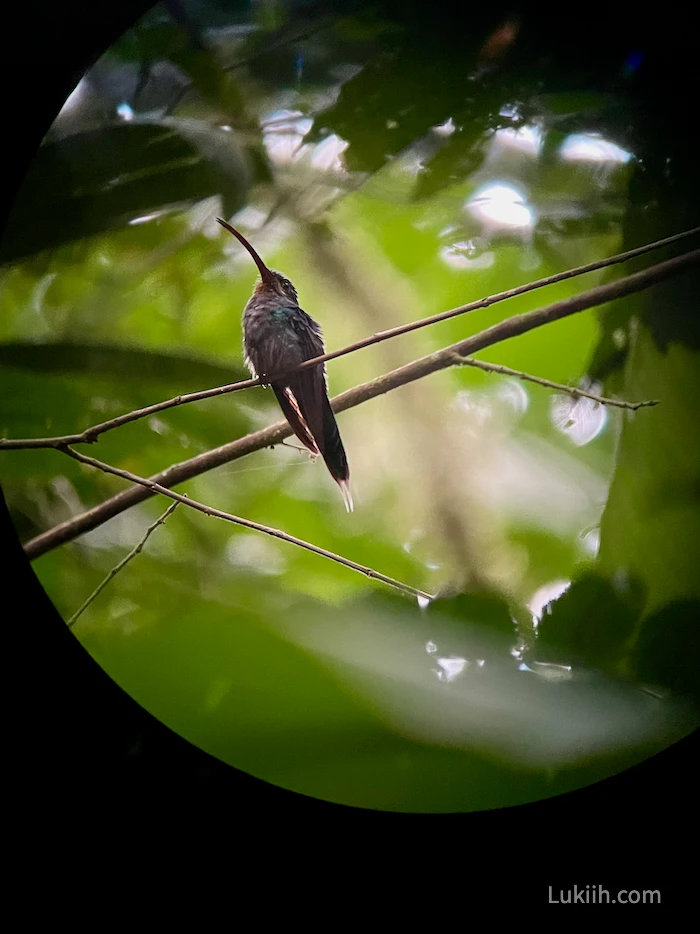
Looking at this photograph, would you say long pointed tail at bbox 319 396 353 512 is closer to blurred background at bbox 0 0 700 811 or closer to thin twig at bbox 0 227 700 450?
blurred background at bbox 0 0 700 811

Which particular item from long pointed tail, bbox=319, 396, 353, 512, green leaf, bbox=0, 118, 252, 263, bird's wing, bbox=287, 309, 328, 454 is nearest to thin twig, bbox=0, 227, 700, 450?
bird's wing, bbox=287, 309, 328, 454

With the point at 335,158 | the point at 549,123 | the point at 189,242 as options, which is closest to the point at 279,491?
the point at 189,242

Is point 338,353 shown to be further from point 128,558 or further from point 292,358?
point 128,558

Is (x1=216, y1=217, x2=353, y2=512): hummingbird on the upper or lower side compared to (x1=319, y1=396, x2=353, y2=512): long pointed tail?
upper

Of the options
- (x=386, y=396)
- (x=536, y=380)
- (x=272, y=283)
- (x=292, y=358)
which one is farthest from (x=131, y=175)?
(x=536, y=380)

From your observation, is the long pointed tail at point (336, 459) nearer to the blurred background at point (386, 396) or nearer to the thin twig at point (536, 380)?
the blurred background at point (386, 396)
